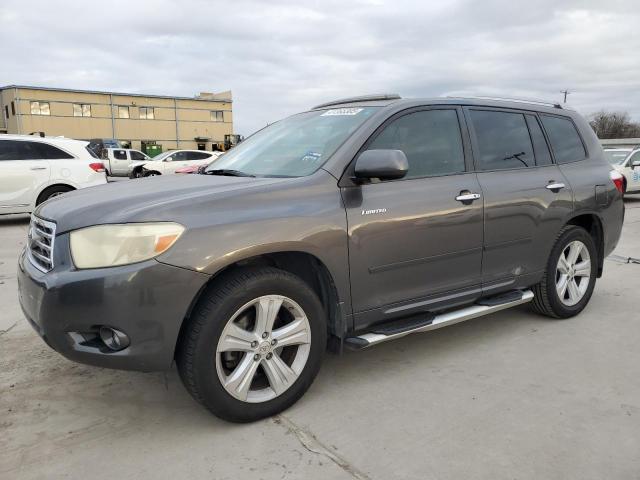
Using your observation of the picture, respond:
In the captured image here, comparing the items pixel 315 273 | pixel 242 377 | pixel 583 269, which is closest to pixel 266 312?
pixel 242 377

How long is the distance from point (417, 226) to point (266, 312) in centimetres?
112

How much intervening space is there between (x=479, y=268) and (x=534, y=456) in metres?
1.44

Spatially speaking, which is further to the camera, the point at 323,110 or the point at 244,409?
the point at 323,110

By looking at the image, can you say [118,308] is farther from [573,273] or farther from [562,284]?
[573,273]

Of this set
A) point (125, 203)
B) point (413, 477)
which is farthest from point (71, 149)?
point (413, 477)

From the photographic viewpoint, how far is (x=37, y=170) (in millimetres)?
9602

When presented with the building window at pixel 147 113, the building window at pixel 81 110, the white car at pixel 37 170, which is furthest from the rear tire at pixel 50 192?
the building window at pixel 147 113

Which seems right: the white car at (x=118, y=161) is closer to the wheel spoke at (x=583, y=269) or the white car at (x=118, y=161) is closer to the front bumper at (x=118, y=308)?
the wheel spoke at (x=583, y=269)

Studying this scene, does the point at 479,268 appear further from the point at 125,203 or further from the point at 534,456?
the point at 125,203

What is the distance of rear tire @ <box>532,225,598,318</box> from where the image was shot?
4282 mm

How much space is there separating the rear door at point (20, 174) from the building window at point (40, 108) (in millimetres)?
43435

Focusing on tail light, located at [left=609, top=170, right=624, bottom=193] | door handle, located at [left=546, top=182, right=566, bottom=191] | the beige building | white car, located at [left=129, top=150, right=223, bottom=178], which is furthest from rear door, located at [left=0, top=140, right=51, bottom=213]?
the beige building

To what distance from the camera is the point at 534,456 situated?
252cm

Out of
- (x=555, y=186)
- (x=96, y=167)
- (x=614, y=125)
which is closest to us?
(x=555, y=186)
